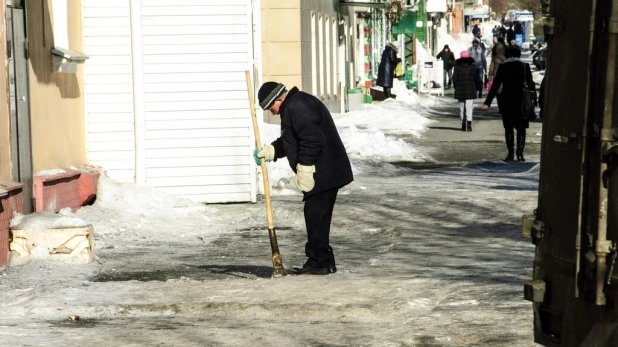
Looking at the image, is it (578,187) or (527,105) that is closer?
(578,187)

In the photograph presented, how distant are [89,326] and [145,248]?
3.76 metres

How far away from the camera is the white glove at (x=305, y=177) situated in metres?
9.78

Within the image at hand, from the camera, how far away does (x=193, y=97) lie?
15328 mm

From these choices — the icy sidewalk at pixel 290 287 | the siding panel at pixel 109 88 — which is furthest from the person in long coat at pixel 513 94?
the siding panel at pixel 109 88

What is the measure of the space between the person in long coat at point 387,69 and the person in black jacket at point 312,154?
29462 millimetres

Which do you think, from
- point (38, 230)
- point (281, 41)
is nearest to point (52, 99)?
point (38, 230)

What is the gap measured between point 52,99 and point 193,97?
2.25m

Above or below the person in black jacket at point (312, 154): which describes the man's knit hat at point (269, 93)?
above

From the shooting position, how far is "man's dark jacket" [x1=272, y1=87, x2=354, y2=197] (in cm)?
978

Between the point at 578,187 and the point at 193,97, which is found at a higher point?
the point at 578,187

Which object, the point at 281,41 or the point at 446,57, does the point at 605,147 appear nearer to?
the point at 281,41

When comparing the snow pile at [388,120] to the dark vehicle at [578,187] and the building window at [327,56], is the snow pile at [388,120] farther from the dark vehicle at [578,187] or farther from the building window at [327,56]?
the dark vehicle at [578,187]

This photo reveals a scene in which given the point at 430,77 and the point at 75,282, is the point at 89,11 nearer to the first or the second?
the point at 75,282

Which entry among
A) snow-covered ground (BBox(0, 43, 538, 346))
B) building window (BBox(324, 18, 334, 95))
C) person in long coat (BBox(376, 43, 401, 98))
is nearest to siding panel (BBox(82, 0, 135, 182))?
snow-covered ground (BBox(0, 43, 538, 346))
